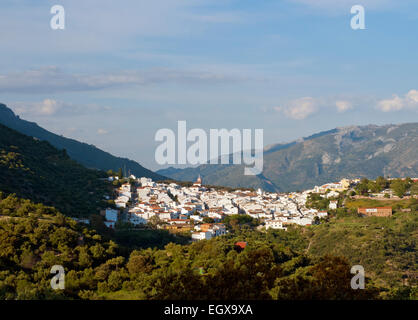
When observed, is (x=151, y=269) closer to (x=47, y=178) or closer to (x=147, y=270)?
(x=147, y=270)

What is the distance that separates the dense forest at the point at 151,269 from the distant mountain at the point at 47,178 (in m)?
15.5

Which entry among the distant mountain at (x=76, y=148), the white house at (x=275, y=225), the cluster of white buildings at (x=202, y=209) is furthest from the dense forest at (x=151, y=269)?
the distant mountain at (x=76, y=148)

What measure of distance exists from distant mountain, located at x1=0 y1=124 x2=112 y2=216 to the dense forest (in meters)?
15.5

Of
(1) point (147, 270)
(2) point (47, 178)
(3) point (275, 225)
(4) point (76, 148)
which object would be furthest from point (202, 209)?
(4) point (76, 148)

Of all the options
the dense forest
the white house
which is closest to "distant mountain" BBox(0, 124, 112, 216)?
the dense forest

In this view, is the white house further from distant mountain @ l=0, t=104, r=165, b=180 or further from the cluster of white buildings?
distant mountain @ l=0, t=104, r=165, b=180

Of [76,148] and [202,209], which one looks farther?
[76,148]

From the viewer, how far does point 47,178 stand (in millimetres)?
56438

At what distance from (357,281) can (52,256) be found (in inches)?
508

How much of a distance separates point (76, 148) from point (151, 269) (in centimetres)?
12923

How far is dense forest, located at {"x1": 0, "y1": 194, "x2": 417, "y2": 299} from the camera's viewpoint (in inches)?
591

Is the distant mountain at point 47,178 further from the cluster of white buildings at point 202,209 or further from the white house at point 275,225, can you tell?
the white house at point 275,225

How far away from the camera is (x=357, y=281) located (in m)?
16.2
